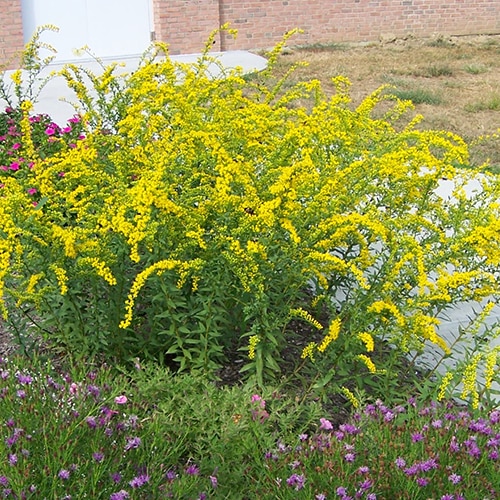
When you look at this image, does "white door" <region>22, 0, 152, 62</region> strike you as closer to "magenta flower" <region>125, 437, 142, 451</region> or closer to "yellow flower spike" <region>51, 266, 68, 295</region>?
"yellow flower spike" <region>51, 266, 68, 295</region>

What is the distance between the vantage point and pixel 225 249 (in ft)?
13.6

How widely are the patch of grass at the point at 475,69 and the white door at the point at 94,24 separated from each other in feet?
19.7

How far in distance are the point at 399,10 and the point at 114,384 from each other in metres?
16.5

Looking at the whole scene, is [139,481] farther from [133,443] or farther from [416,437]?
[416,437]

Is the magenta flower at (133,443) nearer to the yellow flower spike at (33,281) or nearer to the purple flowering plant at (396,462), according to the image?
the purple flowering plant at (396,462)

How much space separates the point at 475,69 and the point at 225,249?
11785mm

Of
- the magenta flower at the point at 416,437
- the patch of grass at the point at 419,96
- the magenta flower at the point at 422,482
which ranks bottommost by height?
the patch of grass at the point at 419,96

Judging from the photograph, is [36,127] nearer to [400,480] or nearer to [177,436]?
[177,436]

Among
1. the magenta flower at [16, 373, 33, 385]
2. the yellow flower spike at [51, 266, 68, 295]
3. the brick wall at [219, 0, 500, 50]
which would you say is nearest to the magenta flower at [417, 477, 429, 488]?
the magenta flower at [16, 373, 33, 385]

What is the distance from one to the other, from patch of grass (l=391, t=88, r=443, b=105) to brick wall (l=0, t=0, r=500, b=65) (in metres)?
5.22

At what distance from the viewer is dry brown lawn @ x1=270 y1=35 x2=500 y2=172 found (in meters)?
11.4

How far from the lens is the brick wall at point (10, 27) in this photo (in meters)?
15.3

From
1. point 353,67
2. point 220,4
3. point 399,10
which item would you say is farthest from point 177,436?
point 399,10

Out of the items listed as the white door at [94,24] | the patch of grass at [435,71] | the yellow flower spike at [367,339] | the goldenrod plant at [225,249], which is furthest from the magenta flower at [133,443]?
the white door at [94,24]
